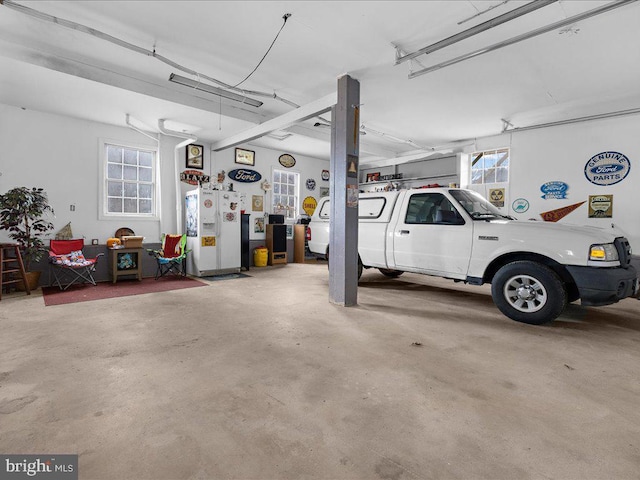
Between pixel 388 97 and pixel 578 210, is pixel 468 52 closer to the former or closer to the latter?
pixel 388 97

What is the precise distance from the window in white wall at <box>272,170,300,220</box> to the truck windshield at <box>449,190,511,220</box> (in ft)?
19.4

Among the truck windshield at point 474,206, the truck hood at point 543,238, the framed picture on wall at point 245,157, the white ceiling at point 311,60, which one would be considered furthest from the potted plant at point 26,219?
the truck hood at point 543,238

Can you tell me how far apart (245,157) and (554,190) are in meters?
7.30

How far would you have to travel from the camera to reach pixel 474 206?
4605 millimetres

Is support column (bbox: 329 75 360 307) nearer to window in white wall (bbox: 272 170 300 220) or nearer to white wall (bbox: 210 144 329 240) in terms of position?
white wall (bbox: 210 144 329 240)

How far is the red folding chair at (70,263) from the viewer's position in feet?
18.6

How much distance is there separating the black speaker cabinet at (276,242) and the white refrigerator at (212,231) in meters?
1.43

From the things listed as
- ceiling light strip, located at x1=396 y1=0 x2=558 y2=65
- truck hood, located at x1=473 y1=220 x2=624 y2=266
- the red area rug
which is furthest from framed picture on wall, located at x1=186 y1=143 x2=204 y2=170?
truck hood, located at x1=473 y1=220 x2=624 y2=266

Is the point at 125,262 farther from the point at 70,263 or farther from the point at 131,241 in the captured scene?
the point at 70,263

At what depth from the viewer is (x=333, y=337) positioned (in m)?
3.34

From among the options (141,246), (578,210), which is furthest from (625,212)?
(141,246)

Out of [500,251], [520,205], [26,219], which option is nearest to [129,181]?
[26,219]

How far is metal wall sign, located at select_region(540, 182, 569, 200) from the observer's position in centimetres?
689

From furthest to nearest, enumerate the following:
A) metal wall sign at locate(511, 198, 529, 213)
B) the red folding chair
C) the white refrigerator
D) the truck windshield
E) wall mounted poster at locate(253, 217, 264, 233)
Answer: wall mounted poster at locate(253, 217, 264, 233), metal wall sign at locate(511, 198, 529, 213), the white refrigerator, the red folding chair, the truck windshield
